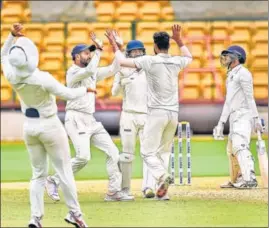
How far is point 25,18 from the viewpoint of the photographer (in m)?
29.6

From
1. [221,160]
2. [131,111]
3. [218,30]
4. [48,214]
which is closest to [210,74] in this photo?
[218,30]

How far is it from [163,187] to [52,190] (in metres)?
1.55

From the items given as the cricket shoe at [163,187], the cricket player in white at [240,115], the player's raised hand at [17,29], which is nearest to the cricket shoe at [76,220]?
the player's raised hand at [17,29]

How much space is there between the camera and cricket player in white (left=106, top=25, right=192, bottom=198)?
14977mm

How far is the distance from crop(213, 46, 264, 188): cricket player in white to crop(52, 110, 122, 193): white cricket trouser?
80.8 inches

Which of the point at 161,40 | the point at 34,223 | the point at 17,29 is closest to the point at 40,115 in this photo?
the point at 34,223

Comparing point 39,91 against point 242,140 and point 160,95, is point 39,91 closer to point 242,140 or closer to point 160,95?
point 160,95

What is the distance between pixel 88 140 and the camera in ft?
50.6

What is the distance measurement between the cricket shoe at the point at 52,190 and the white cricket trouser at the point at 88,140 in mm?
380

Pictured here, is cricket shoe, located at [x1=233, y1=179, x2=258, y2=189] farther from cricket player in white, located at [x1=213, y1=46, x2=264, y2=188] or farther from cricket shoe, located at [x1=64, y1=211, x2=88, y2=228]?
cricket shoe, located at [x1=64, y1=211, x2=88, y2=228]

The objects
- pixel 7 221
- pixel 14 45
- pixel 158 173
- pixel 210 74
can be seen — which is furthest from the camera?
pixel 210 74

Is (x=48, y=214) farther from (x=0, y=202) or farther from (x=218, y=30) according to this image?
(x=218, y=30)

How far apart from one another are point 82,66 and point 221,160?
287 inches

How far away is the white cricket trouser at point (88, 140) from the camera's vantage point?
15.4 metres
